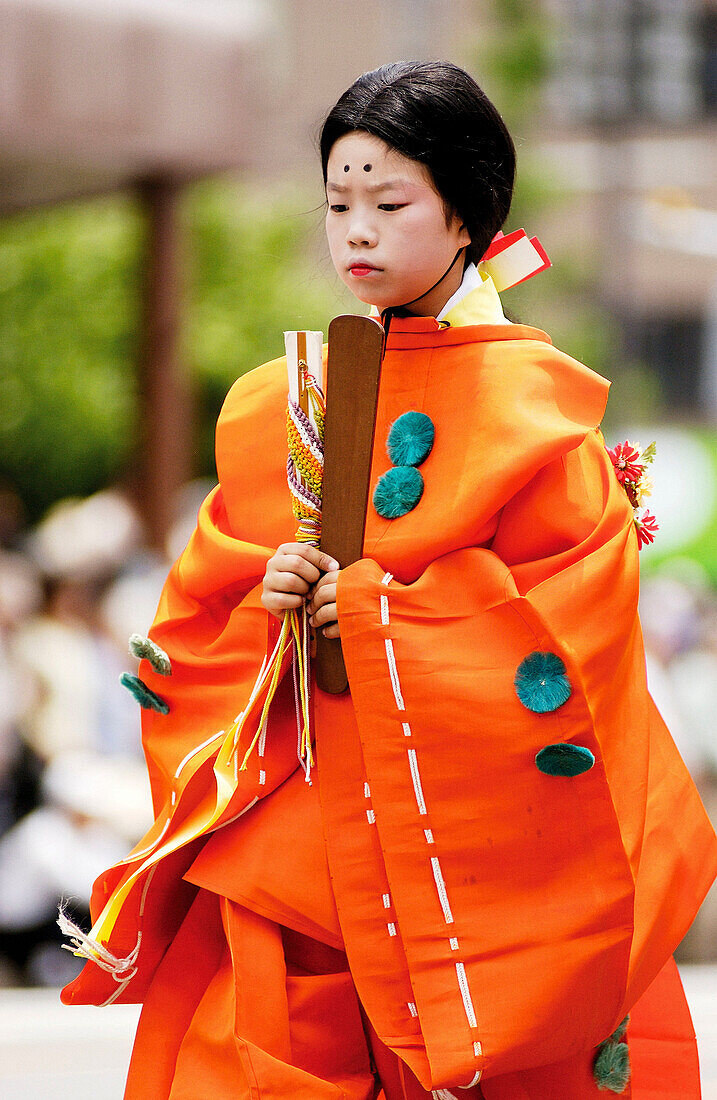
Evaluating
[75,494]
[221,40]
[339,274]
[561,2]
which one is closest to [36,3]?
[221,40]

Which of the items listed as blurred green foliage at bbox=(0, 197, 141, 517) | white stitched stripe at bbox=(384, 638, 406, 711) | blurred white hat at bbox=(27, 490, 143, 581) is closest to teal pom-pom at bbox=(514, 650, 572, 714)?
white stitched stripe at bbox=(384, 638, 406, 711)

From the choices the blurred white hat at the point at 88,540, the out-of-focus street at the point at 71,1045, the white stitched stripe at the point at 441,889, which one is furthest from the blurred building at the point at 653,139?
the white stitched stripe at the point at 441,889

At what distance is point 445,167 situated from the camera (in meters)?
2.01

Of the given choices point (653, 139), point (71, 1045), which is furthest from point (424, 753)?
point (653, 139)

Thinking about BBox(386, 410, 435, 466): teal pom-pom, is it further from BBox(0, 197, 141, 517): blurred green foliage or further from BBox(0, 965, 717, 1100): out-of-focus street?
BBox(0, 197, 141, 517): blurred green foliage

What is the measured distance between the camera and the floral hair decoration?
2180 mm

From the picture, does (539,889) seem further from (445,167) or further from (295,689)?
(445,167)

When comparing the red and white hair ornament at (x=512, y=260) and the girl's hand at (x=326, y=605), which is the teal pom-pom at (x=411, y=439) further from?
the red and white hair ornament at (x=512, y=260)

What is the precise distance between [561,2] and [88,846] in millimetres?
18523

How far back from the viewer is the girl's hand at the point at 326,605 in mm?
1946

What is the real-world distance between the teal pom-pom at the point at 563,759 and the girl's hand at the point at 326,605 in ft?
1.03

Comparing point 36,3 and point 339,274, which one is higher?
point 36,3

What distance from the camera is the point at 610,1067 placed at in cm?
206

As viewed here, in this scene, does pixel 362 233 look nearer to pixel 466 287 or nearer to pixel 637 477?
pixel 466 287
